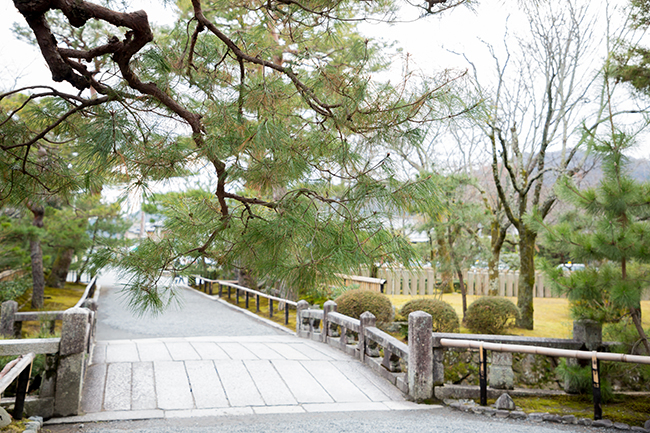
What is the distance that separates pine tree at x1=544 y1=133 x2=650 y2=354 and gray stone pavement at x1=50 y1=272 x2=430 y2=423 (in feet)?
7.66

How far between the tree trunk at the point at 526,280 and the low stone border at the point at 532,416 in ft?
14.9

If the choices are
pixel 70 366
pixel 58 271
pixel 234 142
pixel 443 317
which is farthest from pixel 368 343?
pixel 58 271

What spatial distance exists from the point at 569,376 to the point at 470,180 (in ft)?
16.1

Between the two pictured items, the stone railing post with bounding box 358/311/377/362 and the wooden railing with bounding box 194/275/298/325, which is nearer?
the stone railing post with bounding box 358/311/377/362

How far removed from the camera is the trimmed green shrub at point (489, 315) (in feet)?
28.1

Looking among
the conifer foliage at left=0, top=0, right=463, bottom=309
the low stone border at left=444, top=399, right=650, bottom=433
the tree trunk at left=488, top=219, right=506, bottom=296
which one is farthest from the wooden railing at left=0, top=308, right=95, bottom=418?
the tree trunk at left=488, top=219, right=506, bottom=296

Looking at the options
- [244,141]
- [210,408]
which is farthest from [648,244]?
[210,408]

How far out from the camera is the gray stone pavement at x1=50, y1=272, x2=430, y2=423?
Answer: 468 centimetres

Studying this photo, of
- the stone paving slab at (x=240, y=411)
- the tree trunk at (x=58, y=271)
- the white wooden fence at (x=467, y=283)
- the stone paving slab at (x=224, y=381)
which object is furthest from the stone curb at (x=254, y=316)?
the tree trunk at (x=58, y=271)

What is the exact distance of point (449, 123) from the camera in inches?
97.0

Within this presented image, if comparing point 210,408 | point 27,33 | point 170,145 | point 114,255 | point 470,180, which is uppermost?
point 27,33

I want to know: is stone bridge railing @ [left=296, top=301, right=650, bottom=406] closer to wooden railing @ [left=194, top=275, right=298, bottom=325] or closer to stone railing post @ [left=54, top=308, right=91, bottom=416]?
stone railing post @ [left=54, top=308, right=91, bottom=416]

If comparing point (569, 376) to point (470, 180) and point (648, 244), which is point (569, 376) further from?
point (470, 180)

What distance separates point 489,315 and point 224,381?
5.26m
